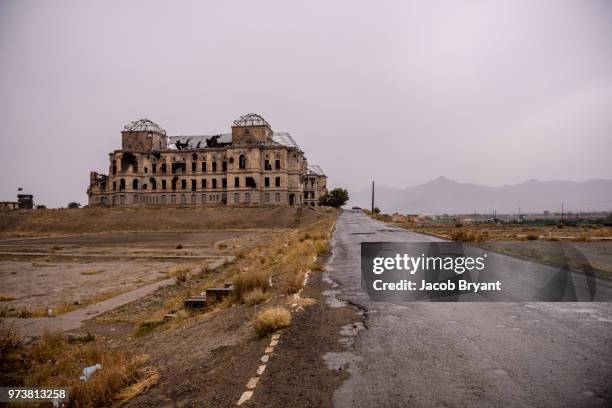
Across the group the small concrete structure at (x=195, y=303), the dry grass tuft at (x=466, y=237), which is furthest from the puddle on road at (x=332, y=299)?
the dry grass tuft at (x=466, y=237)

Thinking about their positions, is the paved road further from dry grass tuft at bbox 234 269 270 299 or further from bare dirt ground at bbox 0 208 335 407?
dry grass tuft at bbox 234 269 270 299

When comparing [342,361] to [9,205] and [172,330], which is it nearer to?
[172,330]

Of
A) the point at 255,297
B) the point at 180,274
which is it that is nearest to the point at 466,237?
the point at 180,274

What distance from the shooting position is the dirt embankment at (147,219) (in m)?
54.1

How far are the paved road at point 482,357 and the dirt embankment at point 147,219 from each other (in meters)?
45.2

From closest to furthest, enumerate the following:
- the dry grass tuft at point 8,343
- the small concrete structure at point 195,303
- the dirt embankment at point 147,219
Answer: the dry grass tuft at point 8,343 → the small concrete structure at point 195,303 → the dirt embankment at point 147,219

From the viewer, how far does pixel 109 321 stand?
10273 mm

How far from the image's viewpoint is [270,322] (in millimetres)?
6949

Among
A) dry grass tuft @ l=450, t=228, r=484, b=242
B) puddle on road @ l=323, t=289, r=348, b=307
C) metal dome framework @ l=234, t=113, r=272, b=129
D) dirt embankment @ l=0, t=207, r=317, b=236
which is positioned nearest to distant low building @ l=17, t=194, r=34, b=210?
dirt embankment @ l=0, t=207, r=317, b=236

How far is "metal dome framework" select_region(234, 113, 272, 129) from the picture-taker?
6938cm

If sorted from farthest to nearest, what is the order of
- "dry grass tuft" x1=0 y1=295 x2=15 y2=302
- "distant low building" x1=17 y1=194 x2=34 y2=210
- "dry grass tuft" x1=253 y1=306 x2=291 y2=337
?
"distant low building" x1=17 y1=194 x2=34 y2=210 < "dry grass tuft" x1=0 y1=295 x2=15 y2=302 < "dry grass tuft" x1=253 y1=306 x2=291 y2=337

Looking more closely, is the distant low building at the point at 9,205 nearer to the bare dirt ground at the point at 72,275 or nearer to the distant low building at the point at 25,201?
the distant low building at the point at 25,201

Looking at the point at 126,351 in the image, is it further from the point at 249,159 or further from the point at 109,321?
the point at 249,159

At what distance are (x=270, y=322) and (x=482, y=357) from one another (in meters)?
3.76
